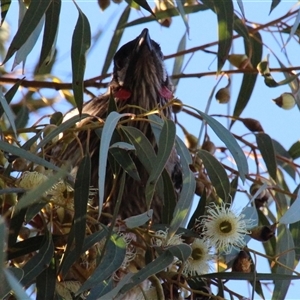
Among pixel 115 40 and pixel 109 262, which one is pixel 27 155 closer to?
pixel 109 262

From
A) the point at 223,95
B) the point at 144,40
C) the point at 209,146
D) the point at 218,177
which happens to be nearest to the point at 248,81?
the point at 223,95

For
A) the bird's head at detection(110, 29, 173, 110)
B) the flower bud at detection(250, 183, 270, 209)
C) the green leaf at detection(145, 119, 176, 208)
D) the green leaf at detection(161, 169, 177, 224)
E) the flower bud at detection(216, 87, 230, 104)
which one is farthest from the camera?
the bird's head at detection(110, 29, 173, 110)

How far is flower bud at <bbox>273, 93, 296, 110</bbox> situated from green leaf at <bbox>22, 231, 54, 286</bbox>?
2.72ft

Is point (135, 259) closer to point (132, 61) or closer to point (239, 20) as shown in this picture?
point (239, 20)

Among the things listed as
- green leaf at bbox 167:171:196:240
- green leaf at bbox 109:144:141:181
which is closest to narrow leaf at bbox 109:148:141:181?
green leaf at bbox 109:144:141:181

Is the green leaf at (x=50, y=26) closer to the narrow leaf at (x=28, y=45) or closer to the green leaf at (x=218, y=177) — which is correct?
the narrow leaf at (x=28, y=45)

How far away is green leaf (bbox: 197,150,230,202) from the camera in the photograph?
70.7 inches

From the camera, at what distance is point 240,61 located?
7.98ft

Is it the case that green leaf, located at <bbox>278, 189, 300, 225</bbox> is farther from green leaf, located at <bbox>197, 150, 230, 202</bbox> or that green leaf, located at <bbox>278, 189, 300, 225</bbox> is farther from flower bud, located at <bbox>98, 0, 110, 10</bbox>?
flower bud, located at <bbox>98, 0, 110, 10</bbox>

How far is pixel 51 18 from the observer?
6.15 ft

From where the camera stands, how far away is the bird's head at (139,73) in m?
2.73

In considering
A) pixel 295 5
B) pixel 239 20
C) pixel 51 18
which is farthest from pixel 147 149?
pixel 295 5

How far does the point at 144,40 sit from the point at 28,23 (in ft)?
3.51

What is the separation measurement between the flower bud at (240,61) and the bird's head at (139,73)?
376 mm
